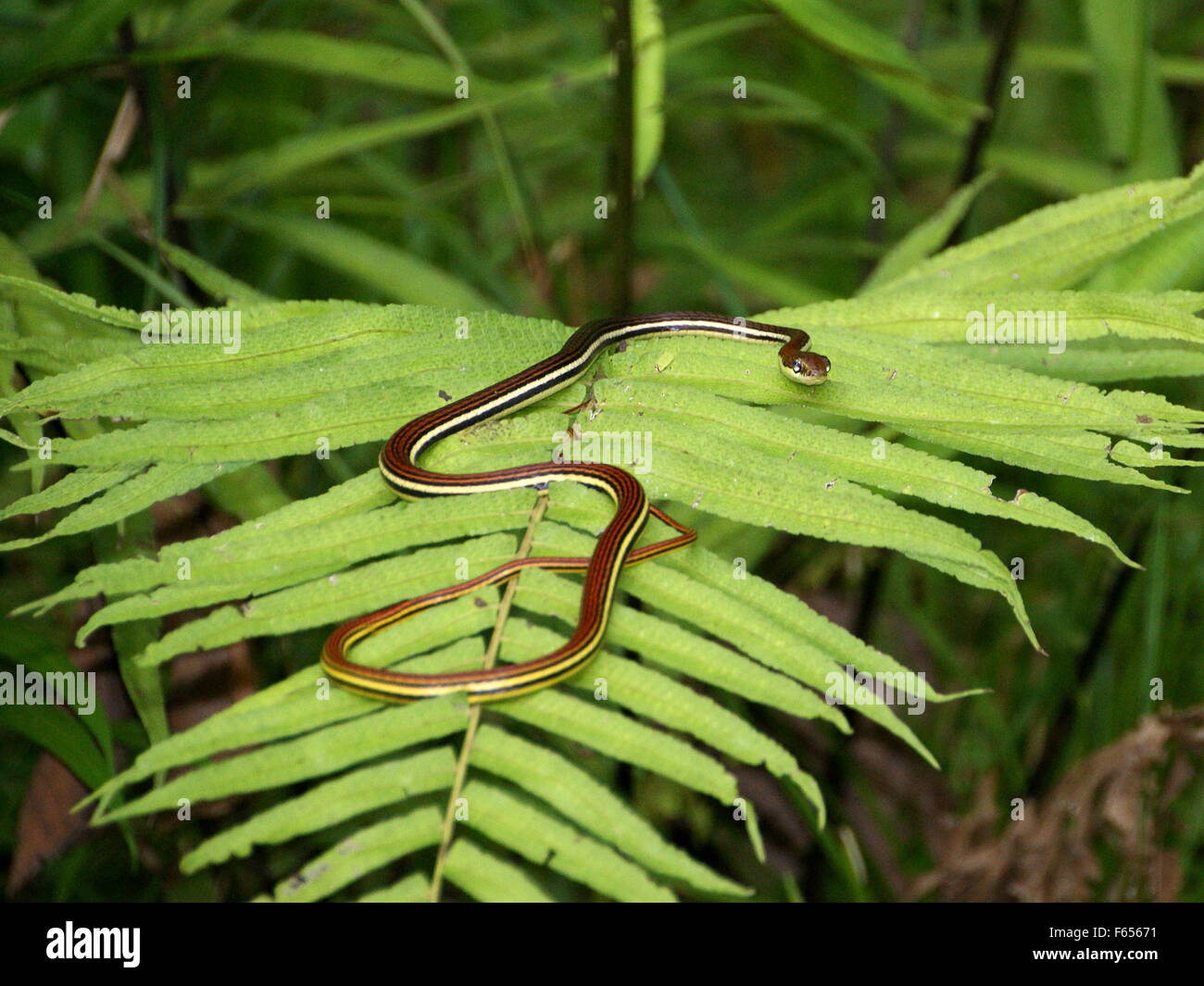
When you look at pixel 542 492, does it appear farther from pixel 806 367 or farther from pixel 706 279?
pixel 706 279

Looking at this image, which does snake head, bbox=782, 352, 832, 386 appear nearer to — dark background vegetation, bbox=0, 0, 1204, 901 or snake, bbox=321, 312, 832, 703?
snake, bbox=321, 312, 832, 703

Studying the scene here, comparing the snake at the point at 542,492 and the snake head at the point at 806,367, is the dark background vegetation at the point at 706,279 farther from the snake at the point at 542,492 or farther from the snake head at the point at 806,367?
the snake head at the point at 806,367

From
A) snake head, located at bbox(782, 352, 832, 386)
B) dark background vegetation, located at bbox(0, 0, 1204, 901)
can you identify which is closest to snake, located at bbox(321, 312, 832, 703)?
snake head, located at bbox(782, 352, 832, 386)

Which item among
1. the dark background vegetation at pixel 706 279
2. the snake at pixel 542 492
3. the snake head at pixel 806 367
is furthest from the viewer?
the dark background vegetation at pixel 706 279

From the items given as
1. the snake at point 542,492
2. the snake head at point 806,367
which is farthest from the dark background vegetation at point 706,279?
the snake head at point 806,367

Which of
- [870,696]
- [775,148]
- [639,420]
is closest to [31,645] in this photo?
[639,420]
